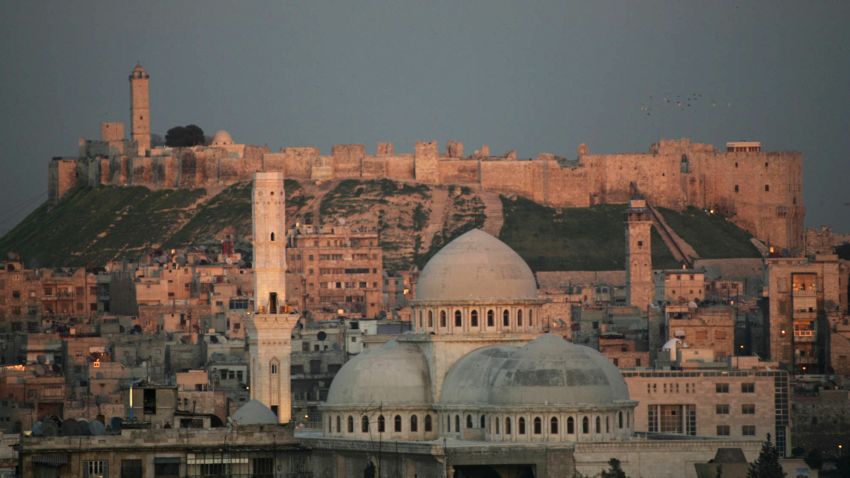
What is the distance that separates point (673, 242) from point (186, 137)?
2868cm

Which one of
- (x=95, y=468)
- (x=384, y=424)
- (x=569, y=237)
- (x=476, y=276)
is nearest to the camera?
(x=95, y=468)

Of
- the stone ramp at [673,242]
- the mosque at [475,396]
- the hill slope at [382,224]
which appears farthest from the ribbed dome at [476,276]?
the stone ramp at [673,242]

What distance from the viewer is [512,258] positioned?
261ft

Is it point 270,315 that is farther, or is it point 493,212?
point 493,212

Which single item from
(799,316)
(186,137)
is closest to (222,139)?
(186,137)

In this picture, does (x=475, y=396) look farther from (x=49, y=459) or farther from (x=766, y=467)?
(x=49, y=459)

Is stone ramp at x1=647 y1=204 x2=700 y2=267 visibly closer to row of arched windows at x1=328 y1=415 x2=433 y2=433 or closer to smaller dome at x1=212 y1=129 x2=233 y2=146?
smaller dome at x1=212 y1=129 x2=233 y2=146

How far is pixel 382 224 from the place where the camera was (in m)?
156

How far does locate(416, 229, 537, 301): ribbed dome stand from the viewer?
78625mm

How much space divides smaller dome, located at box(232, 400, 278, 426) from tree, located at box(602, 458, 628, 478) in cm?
828

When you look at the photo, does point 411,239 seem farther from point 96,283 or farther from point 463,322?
point 463,322

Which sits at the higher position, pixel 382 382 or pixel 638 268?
pixel 638 268

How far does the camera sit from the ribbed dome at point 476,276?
78.6 m

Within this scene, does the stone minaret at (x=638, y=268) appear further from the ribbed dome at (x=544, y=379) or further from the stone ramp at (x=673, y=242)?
the ribbed dome at (x=544, y=379)
